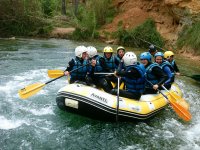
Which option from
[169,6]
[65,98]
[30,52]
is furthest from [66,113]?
[169,6]

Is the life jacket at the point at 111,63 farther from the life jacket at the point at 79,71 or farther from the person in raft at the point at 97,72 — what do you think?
the life jacket at the point at 79,71

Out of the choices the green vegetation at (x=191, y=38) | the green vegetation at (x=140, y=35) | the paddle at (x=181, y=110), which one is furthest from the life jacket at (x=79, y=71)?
the green vegetation at (x=140, y=35)

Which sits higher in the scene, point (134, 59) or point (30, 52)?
point (134, 59)

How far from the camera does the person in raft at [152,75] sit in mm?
7367

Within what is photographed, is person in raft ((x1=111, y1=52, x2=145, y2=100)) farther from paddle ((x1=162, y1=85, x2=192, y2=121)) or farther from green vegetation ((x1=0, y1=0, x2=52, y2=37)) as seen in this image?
green vegetation ((x1=0, y1=0, x2=52, y2=37))

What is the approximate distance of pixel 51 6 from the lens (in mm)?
24188

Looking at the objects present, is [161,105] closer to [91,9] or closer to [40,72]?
[40,72]

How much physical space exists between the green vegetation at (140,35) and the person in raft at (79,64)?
11.2m

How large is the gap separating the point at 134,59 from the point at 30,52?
8.92 meters

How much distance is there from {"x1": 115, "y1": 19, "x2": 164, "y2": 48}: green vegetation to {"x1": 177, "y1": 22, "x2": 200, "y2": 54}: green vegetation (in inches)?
55.7

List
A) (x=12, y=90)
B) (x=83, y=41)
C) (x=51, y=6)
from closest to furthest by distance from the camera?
(x=12, y=90)
(x=83, y=41)
(x=51, y=6)

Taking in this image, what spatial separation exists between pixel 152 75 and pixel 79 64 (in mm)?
1672

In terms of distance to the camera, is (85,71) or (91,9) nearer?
(85,71)

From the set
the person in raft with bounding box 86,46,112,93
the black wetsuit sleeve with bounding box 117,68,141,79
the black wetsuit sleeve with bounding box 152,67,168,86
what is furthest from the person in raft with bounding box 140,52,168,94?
the person in raft with bounding box 86,46,112,93
